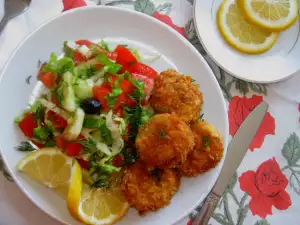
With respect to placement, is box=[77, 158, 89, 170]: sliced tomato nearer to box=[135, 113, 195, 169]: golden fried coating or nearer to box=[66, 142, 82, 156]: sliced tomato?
box=[66, 142, 82, 156]: sliced tomato

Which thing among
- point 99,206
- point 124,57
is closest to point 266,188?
point 99,206

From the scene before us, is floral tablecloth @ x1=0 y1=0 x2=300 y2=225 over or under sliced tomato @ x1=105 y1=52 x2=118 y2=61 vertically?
under

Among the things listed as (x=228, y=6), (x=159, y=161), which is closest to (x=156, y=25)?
(x=228, y=6)

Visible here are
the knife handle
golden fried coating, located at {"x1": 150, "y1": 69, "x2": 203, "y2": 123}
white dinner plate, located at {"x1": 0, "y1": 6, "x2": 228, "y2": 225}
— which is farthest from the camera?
the knife handle

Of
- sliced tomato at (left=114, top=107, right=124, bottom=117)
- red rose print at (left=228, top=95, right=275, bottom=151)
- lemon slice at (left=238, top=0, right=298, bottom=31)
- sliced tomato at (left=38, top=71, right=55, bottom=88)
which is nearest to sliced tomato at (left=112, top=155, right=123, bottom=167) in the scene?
sliced tomato at (left=114, top=107, right=124, bottom=117)

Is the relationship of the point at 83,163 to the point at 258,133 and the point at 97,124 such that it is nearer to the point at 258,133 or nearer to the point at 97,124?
the point at 97,124

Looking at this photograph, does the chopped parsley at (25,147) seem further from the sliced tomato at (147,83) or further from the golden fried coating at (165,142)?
the sliced tomato at (147,83)
